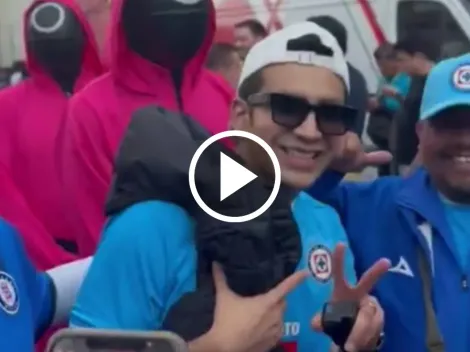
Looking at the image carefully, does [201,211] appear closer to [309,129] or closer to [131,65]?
[309,129]

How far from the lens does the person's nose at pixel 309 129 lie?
230 cm

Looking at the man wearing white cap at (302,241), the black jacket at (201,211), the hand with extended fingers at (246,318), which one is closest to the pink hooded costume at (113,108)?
the man wearing white cap at (302,241)

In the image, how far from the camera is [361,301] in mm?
2287

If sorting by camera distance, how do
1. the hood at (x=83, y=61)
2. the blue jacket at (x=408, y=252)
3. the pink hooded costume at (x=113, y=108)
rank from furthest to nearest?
the hood at (x=83, y=61), the pink hooded costume at (x=113, y=108), the blue jacket at (x=408, y=252)

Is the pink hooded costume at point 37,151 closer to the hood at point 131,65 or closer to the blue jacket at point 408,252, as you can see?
the hood at point 131,65

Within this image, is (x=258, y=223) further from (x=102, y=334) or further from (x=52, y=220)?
(x=52, y=220)

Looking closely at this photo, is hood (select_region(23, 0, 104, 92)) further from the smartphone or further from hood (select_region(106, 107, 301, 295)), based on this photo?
the smartphone

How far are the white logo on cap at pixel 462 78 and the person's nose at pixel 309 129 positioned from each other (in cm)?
62

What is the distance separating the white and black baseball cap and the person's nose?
0.11 metres

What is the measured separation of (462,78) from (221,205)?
1.08 metres

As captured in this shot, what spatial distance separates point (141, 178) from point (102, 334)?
0.69 m

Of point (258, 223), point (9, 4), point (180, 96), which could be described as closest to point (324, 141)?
point (258, 223)

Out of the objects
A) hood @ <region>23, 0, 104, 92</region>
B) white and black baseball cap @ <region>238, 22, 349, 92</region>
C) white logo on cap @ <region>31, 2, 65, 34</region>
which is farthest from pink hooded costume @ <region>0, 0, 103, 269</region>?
white and black baseball cap @ <region>238, 22, 349, 92</region>

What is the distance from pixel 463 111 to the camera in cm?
274
